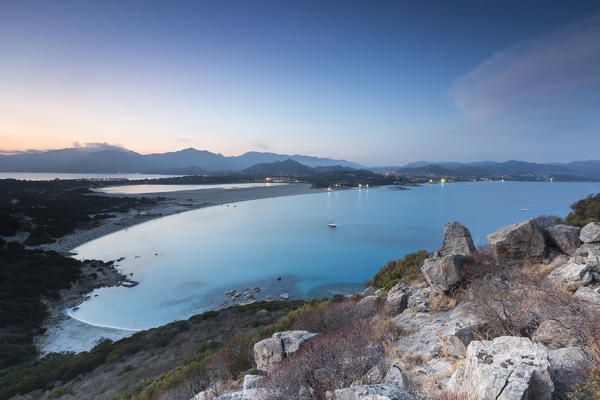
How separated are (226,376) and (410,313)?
6380mm

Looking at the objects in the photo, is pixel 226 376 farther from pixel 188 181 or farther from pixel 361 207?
pixel 188 181

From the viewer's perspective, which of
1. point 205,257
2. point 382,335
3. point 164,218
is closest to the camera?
point 382,335

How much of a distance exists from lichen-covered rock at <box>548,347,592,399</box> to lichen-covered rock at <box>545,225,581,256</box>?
6.59 meters

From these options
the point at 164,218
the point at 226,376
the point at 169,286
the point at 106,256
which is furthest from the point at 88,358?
the point at 164,218

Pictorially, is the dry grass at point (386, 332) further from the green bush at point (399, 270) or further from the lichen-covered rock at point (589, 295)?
the green bush at point (399, 270)

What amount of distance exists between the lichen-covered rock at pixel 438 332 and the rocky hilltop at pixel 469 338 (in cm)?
3

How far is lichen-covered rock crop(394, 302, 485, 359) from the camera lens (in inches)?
205

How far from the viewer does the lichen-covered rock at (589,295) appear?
5.21 meters

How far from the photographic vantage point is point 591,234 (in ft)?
26.2

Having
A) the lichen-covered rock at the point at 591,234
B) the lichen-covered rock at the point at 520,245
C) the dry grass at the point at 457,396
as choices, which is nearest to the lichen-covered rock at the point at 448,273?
the lichen-covered rock at the point at 520,245

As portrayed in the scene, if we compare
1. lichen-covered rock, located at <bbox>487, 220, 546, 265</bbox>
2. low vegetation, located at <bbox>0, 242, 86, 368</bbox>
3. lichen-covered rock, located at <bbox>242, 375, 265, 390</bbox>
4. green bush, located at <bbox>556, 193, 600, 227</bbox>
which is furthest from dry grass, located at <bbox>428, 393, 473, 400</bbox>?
low vegetation, located at <bbox>0, 242, 86, 368</bbox>

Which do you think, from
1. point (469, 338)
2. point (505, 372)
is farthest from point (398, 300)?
point (505, 372)

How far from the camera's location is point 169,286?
87.5 ft

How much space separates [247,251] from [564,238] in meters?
36.9
